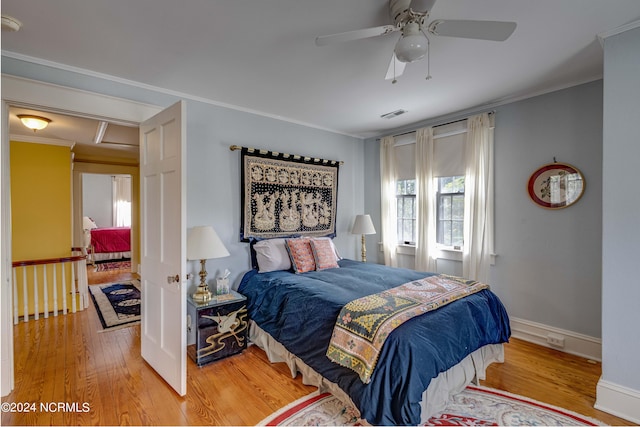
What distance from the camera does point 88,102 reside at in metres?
2.46

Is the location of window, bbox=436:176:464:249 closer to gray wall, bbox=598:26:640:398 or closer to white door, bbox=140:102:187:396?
gray wall, bbox=598:26:640:398

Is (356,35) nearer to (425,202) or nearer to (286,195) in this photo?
(286,195)

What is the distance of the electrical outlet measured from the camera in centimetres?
286

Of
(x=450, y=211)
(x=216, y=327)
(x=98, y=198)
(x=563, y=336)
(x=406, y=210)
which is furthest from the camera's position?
(x=98, y=198)

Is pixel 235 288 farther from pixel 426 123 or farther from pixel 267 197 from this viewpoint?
pixel 426 123

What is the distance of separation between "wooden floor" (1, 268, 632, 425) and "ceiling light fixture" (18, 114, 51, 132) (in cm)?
230

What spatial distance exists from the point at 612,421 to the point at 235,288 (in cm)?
324

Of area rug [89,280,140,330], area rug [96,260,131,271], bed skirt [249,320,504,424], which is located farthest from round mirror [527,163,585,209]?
area rug [96,260,131,271]

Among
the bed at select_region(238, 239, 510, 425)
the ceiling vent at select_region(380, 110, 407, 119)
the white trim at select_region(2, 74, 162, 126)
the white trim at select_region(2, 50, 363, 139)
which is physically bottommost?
the bed at select_region(238, 239, 510, 425)

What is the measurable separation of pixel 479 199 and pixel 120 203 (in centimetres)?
1020

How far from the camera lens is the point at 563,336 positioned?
9.38 feet

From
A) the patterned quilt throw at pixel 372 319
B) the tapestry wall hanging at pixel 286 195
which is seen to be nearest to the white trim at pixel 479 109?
the tapestry wall hanging at pixel 286 195

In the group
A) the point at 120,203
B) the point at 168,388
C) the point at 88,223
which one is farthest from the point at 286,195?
the point at 120,203

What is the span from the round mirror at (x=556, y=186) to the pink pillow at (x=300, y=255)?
2438 mm
